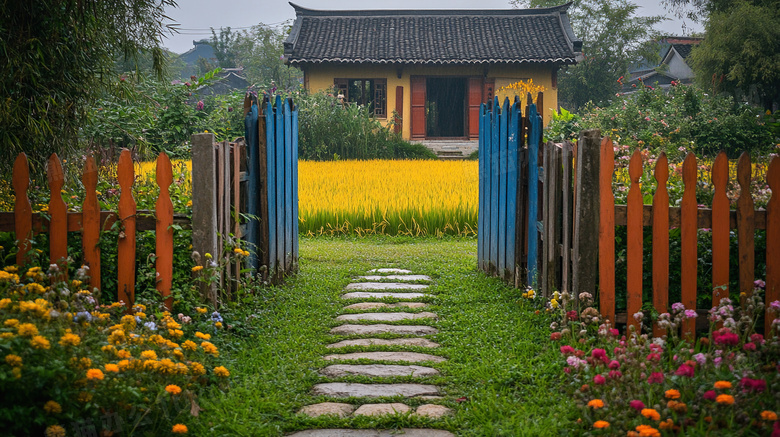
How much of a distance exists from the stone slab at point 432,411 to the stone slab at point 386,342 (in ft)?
3.29

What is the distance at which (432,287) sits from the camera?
571 centimetres

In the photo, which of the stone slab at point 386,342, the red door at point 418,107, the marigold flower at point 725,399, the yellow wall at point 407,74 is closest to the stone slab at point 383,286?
the stone slab at point 386,342

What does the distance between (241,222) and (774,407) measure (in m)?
3.43

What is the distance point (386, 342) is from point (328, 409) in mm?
1152

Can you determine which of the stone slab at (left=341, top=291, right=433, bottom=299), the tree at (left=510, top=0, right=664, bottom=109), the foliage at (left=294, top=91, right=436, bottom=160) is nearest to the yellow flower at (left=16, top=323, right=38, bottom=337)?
the stone slab at (left=341, top=291, right=433, bottom=299)

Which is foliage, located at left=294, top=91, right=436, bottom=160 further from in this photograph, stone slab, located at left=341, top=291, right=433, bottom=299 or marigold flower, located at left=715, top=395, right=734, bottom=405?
marigold flower, located at left=715, top=395, right=734, bottom=405

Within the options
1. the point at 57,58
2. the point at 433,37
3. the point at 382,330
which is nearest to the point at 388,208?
the point at 382,330

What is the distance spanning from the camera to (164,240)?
375 cm

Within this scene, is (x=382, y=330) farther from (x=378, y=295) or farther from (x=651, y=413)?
(x=651, y=413)

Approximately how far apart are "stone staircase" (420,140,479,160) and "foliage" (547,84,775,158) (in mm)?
6087

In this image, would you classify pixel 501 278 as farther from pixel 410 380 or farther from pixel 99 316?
pixel 99 316

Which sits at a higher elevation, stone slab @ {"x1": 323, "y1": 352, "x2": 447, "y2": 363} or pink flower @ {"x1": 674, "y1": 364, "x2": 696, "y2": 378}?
pink flower @ {"x1": 674, "y1": 364, "x2": 696, "y2": 378}

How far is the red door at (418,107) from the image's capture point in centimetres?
2377

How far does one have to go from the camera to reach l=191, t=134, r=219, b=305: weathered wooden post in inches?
151
